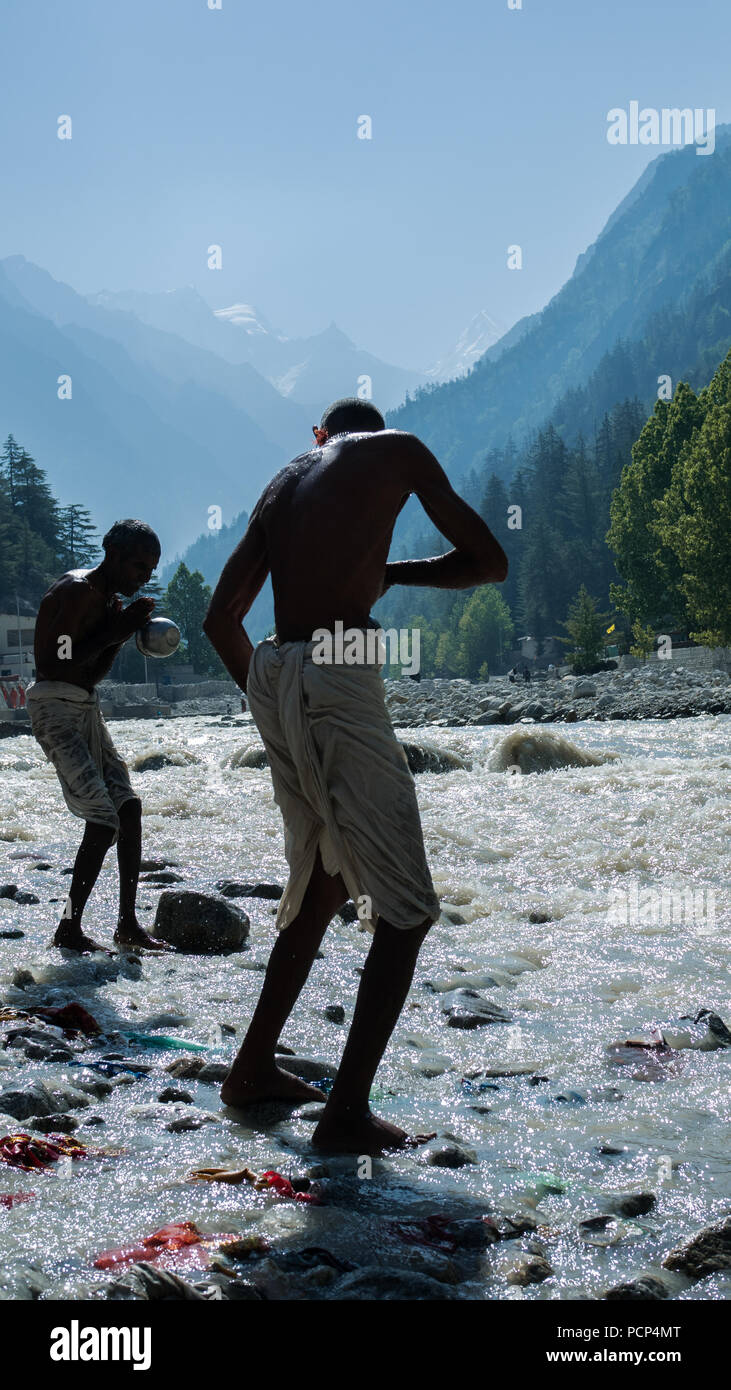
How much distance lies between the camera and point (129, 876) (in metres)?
6.05

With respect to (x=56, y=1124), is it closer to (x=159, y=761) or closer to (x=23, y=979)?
(x=23, y=979)

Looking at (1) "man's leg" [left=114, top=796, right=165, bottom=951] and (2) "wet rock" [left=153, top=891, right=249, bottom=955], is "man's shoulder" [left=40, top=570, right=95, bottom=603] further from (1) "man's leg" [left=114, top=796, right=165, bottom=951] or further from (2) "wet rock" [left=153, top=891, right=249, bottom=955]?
(2) "wet rock" [left=153, top=891, right=249, bottom=955]

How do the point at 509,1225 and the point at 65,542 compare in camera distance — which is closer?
the point at 509,1225

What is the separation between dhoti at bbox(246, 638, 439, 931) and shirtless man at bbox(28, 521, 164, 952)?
2.55 metres

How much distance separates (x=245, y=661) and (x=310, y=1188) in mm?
1563

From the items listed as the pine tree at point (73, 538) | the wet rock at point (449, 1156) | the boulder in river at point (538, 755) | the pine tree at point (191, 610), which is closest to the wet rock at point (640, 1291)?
the wet rock at point (449, 1156)

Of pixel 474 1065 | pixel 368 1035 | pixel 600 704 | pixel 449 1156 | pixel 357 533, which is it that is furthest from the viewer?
pixel 600 704

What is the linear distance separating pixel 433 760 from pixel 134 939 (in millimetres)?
12662

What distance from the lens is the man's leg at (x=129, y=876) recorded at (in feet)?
19.8

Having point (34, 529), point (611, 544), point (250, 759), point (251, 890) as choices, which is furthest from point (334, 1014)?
point (34, 529)

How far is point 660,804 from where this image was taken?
11.3 metres

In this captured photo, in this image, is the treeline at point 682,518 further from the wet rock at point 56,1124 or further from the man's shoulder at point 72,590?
the wet rock at point 56,1124

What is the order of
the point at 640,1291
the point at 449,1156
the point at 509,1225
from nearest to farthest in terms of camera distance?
the point at 640,1291, the point at 509,1225, the point at 449,1156
